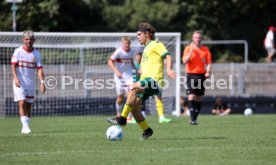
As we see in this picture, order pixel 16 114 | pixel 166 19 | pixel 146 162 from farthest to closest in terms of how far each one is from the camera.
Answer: pixel 166 19 < pixel 16 114 < pixel 146 162

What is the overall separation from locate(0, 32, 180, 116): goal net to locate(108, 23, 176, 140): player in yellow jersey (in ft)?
34.6

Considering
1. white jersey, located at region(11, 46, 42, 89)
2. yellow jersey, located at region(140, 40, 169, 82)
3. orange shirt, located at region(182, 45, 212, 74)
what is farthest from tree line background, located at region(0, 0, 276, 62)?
yellow jersey, located at region(140, 40, 169, 82)

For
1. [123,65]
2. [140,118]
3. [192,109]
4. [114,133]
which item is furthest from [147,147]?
[123,65]

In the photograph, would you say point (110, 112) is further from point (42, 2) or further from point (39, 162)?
point (39, 162)

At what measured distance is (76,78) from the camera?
25.2 meters

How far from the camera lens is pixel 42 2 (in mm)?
35000

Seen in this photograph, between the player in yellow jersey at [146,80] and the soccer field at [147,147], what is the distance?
0.38 meters

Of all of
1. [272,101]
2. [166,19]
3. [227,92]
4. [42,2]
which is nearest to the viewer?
[272,101]

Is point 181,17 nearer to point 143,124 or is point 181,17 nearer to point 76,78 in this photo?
point 76,78

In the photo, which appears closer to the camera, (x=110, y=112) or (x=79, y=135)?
(x=79, y=135)

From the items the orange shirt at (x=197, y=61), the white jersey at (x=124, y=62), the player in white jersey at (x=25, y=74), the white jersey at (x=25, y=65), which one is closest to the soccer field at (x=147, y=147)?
the player in white jersey at (x=25, y=74)

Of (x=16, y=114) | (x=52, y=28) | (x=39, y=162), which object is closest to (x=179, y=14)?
(x=52, y=28)

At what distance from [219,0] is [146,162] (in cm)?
3229

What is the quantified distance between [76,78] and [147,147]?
1441cm
